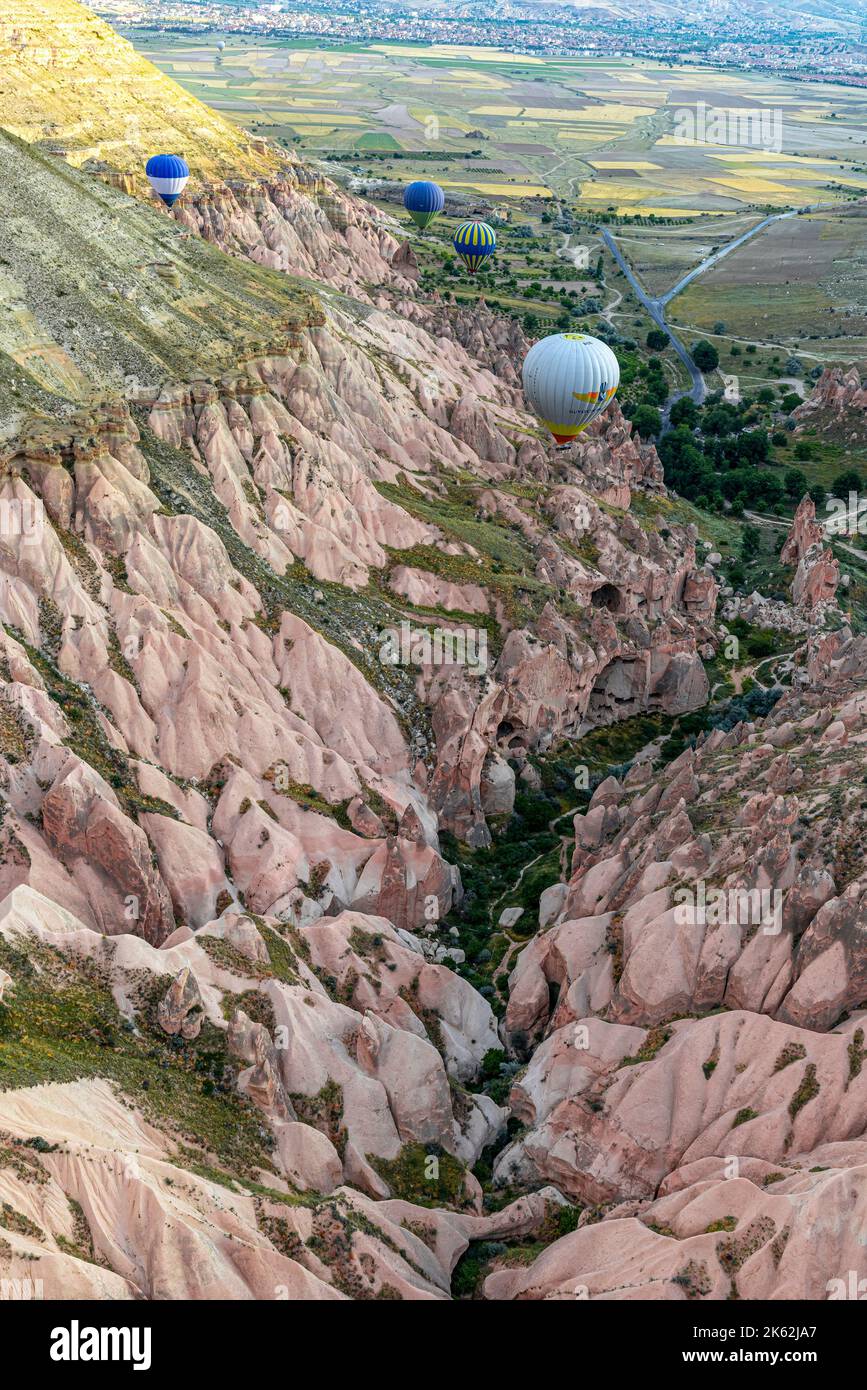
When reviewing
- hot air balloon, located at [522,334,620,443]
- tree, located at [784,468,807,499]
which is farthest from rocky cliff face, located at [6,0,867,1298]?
tree, located at [784,468,807,499]

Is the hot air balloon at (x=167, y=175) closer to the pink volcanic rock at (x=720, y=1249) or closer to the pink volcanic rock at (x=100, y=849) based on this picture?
the pink volcanic rock at (x=100, y=849)

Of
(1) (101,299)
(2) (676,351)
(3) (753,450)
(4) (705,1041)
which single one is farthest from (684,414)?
(4) (705,1041)

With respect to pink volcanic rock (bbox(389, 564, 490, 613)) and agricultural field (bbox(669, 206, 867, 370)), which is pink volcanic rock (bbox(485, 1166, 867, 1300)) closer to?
pink volcanic rock (bbox(389, 564, 490, 613))

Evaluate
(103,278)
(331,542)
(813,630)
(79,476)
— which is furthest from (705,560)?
(79,476)

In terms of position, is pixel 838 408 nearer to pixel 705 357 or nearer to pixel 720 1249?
pixel 705 357

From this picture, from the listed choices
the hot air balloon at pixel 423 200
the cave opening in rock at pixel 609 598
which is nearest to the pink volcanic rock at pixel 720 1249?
the cave opening in rock at pixel 609 598
